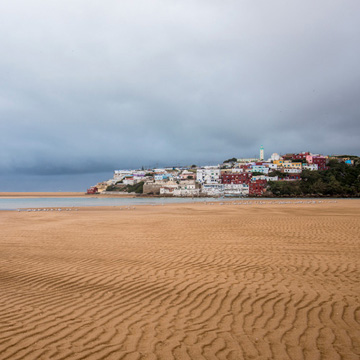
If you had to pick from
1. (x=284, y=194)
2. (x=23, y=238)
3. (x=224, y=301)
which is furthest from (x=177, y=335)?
(x=284, y=194)

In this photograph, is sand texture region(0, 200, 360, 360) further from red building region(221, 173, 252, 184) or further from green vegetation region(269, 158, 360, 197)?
red building region(221, 173, 252, 184)

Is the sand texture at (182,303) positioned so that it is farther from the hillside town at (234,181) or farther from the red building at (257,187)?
the hillside town at (234,181)

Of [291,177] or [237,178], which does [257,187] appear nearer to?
[237,178]

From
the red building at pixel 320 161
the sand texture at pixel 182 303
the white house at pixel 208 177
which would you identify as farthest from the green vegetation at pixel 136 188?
the sand texture at pixel 182 303

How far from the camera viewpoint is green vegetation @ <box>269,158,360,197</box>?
8144 centimetres

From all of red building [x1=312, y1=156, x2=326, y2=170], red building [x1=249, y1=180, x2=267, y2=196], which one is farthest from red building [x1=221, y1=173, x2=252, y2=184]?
red building [x1=312, y1=156, x2=326, y2=170]

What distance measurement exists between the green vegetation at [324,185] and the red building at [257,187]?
2581mm

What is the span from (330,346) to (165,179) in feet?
416

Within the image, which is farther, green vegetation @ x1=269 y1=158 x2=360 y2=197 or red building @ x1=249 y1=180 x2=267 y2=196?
red building @ x1=249 y1=180 x2=267 y2=196

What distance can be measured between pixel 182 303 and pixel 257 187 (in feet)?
301

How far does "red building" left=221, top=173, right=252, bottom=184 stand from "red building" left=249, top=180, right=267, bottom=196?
8470 millimetres

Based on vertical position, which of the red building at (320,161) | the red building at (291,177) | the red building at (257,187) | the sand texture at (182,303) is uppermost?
the red building at (320,161)

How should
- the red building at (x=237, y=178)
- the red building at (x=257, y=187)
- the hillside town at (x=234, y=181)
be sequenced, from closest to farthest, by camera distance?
the red building at (x=257, y=187) → the hillside town at (x=234, y=181) → the red building at (x=237, y=178)

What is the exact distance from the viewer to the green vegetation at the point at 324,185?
81.4 meters
